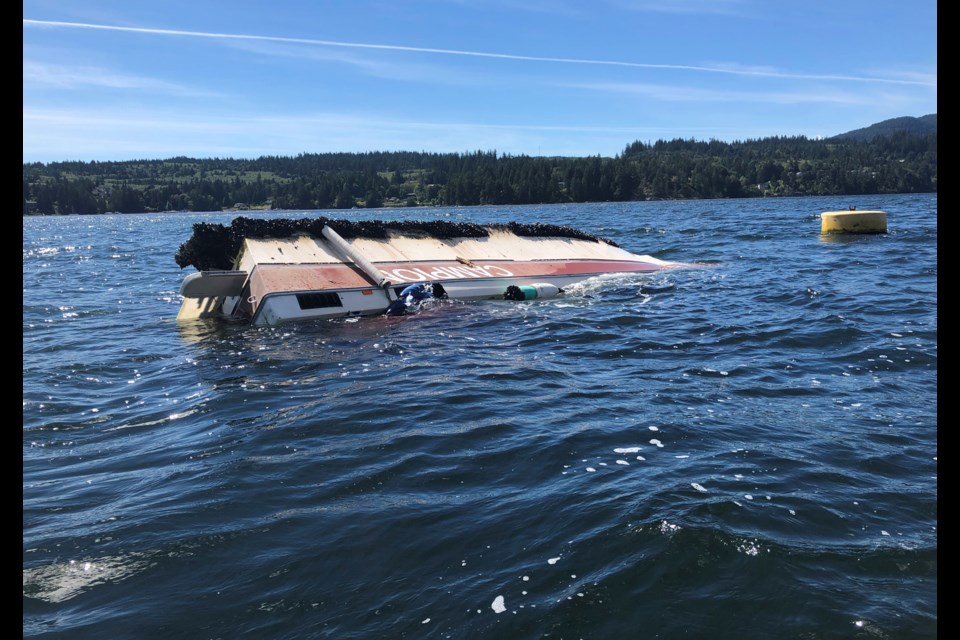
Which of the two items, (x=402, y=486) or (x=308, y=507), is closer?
(x=308, y=507)

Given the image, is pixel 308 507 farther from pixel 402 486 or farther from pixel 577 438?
pixel 577 438

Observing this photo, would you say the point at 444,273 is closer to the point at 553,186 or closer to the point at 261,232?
the point at 261,232

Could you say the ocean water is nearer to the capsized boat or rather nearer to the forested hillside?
the capsized boat

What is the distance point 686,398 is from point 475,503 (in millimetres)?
4351

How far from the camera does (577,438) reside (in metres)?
8.02

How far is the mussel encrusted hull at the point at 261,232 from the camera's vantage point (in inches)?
721

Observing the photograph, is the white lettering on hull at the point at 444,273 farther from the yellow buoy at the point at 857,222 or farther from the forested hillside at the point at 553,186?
the forested hillside at the point at 553,186

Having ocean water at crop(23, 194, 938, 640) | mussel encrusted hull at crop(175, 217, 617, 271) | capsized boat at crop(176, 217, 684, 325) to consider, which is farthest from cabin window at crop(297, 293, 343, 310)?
mussel encrusted hull at crop(175, 217, 617, 271)

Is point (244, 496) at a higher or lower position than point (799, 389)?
lower

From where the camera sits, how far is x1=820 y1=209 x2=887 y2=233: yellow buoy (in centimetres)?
3638

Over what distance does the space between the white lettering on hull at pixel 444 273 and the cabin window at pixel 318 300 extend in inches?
85.2

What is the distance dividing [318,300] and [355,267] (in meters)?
2.13

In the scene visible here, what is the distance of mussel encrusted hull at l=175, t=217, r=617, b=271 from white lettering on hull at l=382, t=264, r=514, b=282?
223 cm
